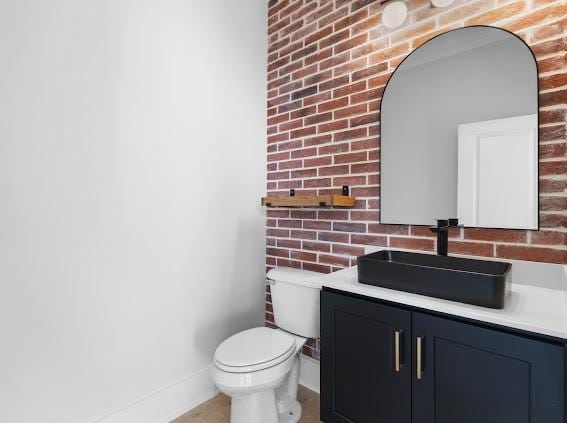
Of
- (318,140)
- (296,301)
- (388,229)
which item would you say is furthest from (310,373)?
(318,140)

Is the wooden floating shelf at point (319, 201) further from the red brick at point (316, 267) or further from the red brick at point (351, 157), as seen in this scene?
the red brick at point (316, 267)

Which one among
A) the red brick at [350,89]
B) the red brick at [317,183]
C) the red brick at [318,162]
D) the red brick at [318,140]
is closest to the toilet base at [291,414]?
the red brick at [317,183]

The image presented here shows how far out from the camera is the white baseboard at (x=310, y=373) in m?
2.04

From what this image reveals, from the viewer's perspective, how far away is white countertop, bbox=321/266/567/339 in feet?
3.10

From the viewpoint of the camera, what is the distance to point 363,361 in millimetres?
1315

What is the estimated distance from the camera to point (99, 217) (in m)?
1.52

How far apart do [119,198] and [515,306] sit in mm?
1770

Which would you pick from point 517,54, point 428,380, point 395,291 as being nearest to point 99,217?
point 395,291

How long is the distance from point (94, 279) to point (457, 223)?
69.3 inches

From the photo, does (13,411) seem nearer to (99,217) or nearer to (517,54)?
(99,217)

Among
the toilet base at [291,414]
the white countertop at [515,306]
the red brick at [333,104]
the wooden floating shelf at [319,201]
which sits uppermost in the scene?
the red brick at [333,104]

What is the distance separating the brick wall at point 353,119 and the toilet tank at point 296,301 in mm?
267

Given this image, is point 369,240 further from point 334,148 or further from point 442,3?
point 442,3

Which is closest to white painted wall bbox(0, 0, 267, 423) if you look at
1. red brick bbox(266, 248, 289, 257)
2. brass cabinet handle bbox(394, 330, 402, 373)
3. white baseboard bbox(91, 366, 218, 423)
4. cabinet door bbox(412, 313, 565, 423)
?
white baseboard bbox(91, 366, 218, 423)
